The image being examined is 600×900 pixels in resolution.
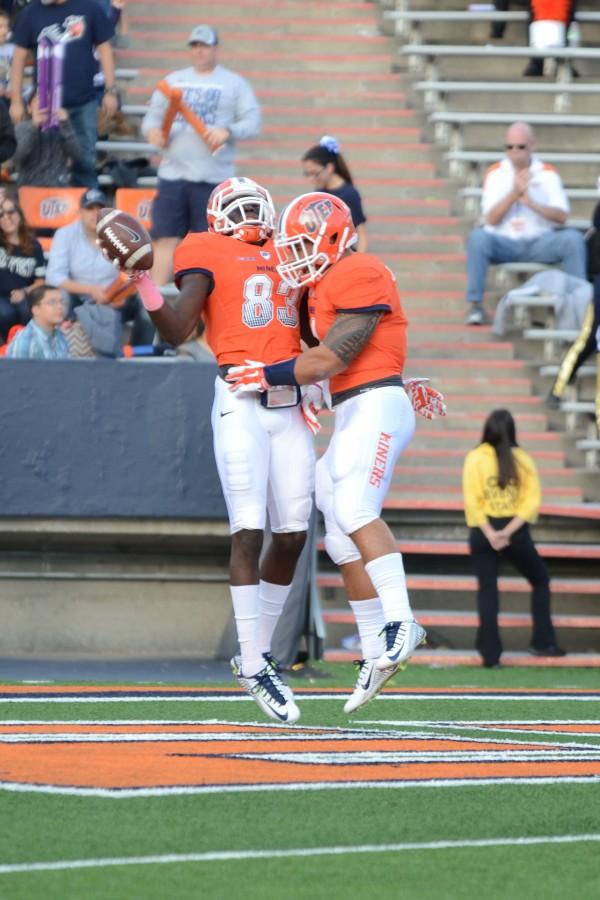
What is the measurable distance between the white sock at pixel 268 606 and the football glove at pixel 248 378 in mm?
826

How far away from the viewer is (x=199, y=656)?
1159 cm

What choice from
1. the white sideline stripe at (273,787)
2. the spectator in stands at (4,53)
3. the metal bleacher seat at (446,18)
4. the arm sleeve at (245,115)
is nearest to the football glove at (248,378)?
the white sideline stripe at (273,787)

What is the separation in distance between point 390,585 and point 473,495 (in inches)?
182

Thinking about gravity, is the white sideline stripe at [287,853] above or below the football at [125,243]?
below

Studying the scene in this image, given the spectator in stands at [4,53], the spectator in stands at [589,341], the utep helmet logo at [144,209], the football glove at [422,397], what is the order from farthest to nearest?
1. the spectator in stands at [4,53]
2. the utep helmet logo at [144,209]
3. the spectator in stands at [589,341]
4. the football glove at [422,397]

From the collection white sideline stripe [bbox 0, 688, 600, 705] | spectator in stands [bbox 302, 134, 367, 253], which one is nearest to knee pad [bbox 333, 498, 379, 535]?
white sideline stripe [bbox 0, 688, 600, 705]

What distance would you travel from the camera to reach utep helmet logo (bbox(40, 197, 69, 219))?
13.5m

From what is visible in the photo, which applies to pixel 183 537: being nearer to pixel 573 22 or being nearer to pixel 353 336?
pixel 353 336

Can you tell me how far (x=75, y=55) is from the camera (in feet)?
45.1

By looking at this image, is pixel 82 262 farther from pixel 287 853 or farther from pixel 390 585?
pixel 287 853

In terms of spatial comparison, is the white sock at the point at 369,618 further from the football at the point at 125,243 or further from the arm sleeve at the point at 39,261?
the arm sleeve at the point at 39,261

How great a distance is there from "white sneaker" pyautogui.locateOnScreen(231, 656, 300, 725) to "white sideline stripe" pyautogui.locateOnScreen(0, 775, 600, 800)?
4.44 ft

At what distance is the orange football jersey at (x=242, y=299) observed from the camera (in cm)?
735

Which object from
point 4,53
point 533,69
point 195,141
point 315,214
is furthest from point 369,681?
point 533,69
